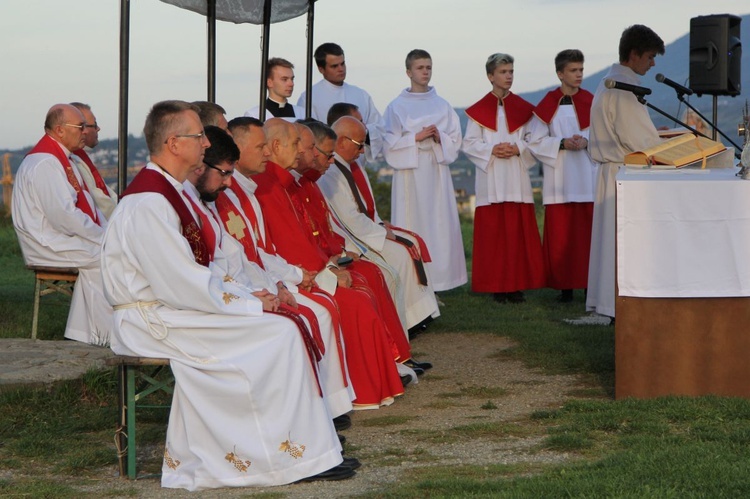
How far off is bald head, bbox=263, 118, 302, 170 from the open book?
80.1 inches

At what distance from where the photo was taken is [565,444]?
545cm

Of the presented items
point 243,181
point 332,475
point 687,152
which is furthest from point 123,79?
point 687,152

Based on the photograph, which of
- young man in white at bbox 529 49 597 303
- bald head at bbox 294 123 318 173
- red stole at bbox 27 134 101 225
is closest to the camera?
bald head at bbox 294 123 318 173

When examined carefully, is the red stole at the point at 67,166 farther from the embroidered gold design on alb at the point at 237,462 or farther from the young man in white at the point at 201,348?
the embroidered gold design on alb at the point at 237,462

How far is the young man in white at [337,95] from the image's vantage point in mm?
10594

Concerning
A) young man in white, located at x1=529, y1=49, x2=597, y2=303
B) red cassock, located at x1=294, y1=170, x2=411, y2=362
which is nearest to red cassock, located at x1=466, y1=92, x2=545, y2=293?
young man in white, located at x1=529, y1=49, x2=597, y2=303

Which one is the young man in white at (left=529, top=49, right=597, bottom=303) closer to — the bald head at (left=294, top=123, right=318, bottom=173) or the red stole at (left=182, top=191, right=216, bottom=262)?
the bald head at (left=294, top=123, right=318, bottom=173)

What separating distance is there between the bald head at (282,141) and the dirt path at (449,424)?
1.51 meters

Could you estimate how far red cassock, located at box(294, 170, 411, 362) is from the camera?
24.3ft

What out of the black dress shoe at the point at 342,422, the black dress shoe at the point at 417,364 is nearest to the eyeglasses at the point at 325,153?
the black dress shoe at the point at 417,364

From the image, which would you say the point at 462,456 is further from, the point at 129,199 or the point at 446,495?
the point at 129,199

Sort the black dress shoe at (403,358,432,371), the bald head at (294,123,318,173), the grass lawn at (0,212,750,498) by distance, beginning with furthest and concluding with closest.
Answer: the black dress shoe at (403,358,432,371) < the bald head at (294,123,318,173) < the grass lawn at (0,212,750,498)

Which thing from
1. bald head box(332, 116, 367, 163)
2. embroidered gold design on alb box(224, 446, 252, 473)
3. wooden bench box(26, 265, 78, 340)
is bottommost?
embroidered gold design on alb box(224, 446, 252, 473)

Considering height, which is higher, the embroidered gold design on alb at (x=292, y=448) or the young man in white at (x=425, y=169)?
the young man in white at (x=425, y=169)
